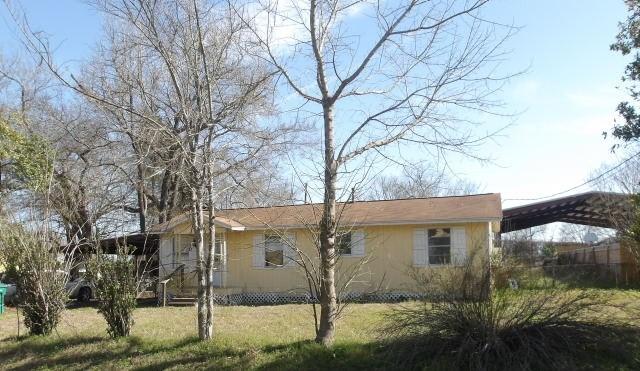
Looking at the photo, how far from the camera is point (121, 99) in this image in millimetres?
11391

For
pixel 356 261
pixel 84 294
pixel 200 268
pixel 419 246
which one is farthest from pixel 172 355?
pixel 84 294

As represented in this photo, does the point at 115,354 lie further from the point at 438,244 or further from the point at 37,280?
the point at 438,244

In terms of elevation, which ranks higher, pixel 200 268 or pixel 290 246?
pixel 290 246

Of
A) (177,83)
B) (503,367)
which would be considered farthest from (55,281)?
(503,367)

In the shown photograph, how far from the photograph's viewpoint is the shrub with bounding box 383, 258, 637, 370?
7.17 metres

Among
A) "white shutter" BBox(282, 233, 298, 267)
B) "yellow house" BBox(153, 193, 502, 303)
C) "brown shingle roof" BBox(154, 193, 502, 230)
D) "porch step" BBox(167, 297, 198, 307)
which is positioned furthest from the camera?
"porch step" BBox(167, 297, 198, 307)

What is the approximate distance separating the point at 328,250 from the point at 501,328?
103 inches

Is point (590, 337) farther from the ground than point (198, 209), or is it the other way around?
point (198, 209)

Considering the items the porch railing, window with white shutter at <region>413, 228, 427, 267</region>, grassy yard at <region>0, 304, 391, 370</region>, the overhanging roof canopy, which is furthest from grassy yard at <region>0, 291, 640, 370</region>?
the overhanging roof canopy

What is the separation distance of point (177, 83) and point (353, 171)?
3.59 metres

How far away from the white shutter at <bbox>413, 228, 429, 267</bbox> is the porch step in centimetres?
752

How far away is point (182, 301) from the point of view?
2128 centimetres

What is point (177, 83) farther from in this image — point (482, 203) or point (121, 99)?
point (482, 203)

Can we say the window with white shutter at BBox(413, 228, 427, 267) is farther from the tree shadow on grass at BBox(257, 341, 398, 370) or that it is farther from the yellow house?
the tree shadow on grass at BBox(257, 341, 398, 370)
